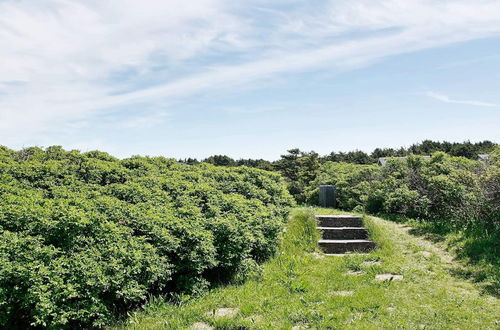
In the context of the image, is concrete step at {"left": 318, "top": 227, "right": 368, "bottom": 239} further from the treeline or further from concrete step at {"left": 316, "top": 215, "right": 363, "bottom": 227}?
the treeline

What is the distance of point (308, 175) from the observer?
91.8 ft

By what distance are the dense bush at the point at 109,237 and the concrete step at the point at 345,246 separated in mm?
1140

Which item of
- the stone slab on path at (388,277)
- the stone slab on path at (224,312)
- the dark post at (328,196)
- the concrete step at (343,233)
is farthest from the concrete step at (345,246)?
the dark post at (328,196)

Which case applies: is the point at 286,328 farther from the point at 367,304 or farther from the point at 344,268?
the point at 344,268

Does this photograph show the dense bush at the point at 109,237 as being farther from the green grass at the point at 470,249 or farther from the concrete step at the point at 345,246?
the green grass at the point at 470,249

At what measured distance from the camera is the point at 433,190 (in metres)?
9.97

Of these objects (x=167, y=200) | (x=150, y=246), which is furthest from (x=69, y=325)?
(x=167, y=200)

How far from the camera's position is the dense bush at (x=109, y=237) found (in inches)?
151

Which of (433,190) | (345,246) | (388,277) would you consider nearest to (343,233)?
(345,246)

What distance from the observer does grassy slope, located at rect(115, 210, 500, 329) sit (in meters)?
4.60

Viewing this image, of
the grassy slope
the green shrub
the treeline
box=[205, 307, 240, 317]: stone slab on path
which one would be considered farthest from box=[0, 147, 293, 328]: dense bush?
the treeline

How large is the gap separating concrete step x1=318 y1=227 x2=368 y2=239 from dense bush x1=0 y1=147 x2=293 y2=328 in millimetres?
1128

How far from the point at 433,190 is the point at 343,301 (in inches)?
233

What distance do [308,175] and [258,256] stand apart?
69.8ft
